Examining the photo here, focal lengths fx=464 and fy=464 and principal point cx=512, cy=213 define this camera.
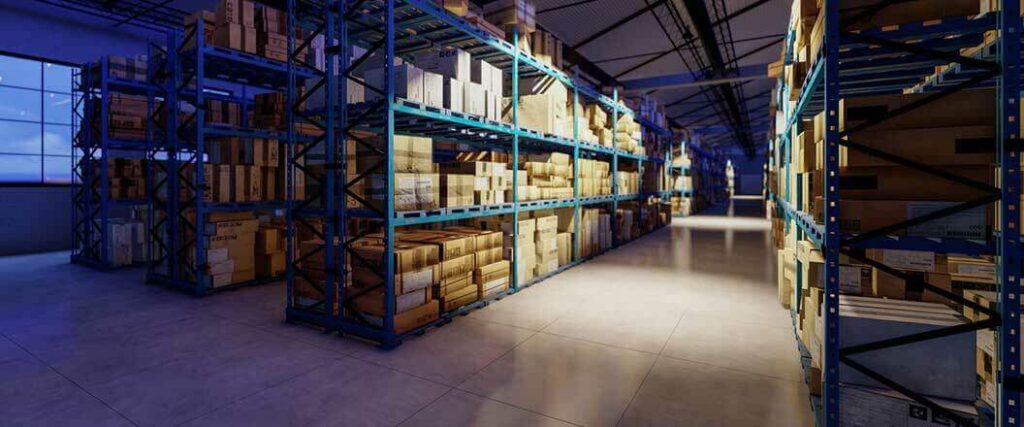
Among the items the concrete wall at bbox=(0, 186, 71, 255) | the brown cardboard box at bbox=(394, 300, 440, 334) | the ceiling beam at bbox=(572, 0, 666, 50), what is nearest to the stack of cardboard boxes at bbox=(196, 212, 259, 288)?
the brown cardboard box at bbox=(394, 300, 440, 334)

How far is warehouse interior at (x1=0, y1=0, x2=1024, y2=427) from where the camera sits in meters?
2.24

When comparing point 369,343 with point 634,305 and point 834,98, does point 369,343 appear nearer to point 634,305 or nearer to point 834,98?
point 634,305

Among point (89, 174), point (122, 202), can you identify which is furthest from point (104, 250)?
point (89, 174)

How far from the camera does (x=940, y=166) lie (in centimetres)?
216

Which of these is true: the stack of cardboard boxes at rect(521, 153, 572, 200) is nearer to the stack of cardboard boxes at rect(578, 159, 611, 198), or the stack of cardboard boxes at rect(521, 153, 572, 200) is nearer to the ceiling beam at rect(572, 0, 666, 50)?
the stack of cardboard boxes at rect(578, 159, 611, 198)

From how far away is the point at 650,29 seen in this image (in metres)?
12.1

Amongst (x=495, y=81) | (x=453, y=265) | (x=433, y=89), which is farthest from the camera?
(x=495, y=81)

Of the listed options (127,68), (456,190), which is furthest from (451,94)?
(127,68)

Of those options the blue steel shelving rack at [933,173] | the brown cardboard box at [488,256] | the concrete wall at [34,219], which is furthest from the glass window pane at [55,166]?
the blue steel shelving rack at [933,173]

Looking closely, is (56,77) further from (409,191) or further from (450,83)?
(409,191)

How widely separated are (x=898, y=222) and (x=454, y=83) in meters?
4.02

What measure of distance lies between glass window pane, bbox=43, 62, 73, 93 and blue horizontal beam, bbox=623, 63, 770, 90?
52.0 ft

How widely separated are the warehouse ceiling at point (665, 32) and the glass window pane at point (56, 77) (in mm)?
11228

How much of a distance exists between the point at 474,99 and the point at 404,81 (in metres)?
1.11
